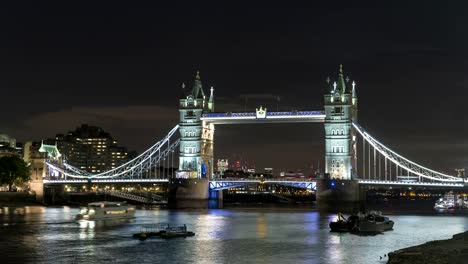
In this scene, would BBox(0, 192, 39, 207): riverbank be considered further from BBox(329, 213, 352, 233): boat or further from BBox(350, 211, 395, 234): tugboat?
BBox(350, 211, 395, 234): tugboat

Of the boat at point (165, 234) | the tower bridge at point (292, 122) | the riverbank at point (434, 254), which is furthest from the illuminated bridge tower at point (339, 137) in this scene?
the riverbank at point (434, 254)

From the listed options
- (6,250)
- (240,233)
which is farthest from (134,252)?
(240,233)

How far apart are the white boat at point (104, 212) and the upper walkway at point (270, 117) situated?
37.2 metres

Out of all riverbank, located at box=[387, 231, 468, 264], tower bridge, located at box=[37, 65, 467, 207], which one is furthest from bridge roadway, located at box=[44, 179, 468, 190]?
riverbank, located at box=[387, 231, 468, 264]

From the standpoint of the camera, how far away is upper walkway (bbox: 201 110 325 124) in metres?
119

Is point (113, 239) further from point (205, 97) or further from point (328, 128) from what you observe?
point (205, 97)

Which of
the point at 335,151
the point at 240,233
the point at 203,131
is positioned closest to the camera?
the point at 240,233

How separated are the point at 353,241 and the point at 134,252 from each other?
17.3 meters

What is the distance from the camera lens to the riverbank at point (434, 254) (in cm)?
3931

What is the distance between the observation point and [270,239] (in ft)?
197

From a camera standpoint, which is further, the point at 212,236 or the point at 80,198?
the point at 80,198

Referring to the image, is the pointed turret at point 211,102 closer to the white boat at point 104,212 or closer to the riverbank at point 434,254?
the white boat at point 104,212

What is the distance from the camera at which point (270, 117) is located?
121 m

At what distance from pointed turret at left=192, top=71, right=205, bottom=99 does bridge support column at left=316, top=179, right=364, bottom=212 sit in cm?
2808
